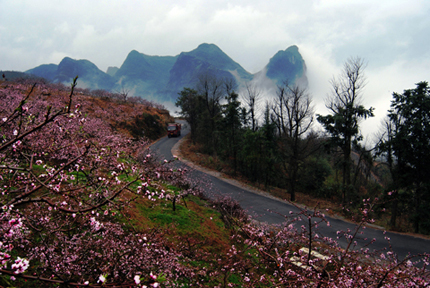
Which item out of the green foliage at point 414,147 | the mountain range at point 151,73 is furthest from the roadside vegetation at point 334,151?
the mountain range at point 151,73

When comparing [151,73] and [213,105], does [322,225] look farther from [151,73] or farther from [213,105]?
[151,73]

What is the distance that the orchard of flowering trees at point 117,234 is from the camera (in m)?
2.53

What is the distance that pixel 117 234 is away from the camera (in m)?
5.22

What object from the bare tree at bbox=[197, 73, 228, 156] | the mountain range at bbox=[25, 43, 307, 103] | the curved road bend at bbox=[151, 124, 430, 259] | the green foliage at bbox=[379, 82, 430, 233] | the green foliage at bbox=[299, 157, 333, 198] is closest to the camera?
the curved road bend at bbox=[151, 124, 430, 259]

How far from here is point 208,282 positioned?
5.96m

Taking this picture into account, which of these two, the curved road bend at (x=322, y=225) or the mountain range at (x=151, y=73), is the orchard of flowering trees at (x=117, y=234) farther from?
the mountain range at (x=151, y=73)

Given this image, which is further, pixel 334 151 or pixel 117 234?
pixel 334 151

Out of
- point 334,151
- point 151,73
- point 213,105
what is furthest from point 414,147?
point 151,73

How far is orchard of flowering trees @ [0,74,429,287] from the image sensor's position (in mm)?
2525

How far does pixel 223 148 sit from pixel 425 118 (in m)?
21.2


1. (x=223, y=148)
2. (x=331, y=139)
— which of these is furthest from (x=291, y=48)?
(x=331, y=139)

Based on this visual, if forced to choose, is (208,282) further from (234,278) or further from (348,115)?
(348,115)

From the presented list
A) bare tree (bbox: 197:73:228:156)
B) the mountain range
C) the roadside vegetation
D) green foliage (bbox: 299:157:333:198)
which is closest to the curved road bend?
the roadside vegetation

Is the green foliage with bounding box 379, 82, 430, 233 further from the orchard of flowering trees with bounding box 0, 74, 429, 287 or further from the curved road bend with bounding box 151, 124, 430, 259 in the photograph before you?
the orchard of flowering trees with bounding box 0, 74, 429, 287
